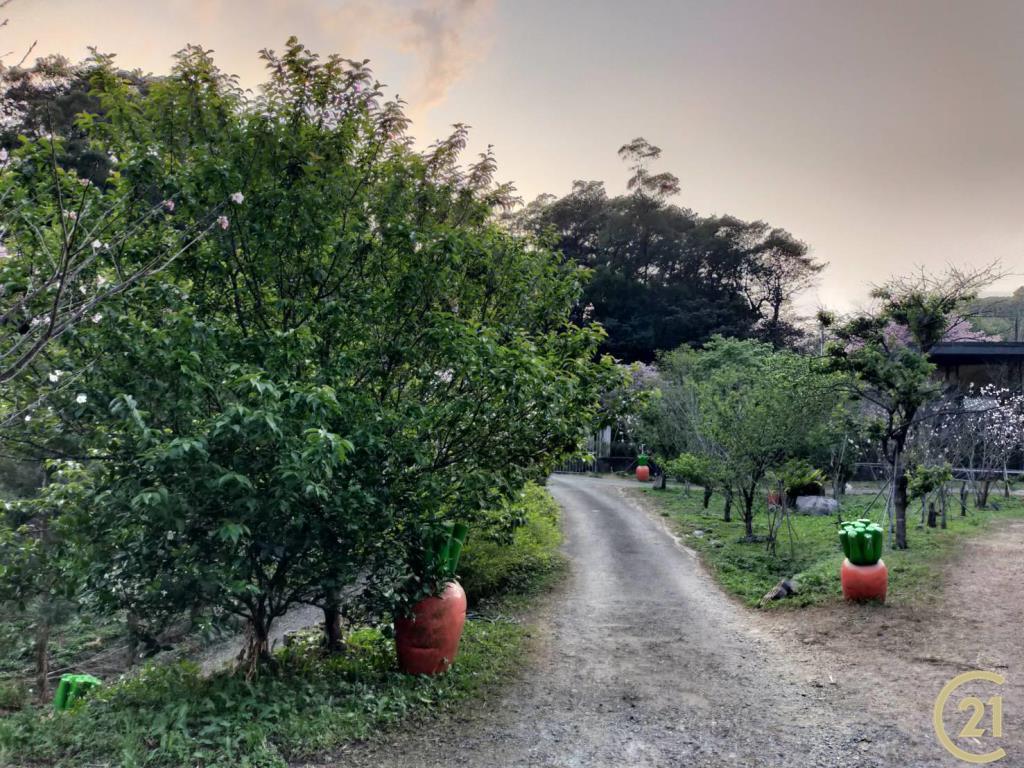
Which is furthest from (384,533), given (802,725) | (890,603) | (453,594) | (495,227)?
(890,603)

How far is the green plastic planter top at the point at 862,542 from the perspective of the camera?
334 inches

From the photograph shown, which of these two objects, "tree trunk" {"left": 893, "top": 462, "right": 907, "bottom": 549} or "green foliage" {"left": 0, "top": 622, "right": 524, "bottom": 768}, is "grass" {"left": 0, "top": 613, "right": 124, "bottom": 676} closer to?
"green foliage" {"left": 0, "top": 622, "right": 524, "bottom": 768}

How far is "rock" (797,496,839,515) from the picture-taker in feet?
61.8

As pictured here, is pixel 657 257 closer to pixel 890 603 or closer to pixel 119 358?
pixel 890 603

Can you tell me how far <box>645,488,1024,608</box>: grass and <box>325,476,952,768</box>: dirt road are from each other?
4.27 feet

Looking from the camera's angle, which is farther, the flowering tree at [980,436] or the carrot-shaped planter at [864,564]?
the flowering tree at [980,436]

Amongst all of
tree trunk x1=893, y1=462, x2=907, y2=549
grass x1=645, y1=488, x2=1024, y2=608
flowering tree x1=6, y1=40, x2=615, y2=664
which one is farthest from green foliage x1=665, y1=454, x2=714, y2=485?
flowering tree x1=6, y1=40, x2=615, y2=664

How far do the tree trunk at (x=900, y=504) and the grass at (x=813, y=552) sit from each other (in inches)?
9.9

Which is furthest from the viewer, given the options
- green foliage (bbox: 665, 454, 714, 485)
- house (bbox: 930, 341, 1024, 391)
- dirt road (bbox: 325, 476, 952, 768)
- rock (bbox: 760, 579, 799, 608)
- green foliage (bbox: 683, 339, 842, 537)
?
house (bbox: 930, 341, 1024, 391)

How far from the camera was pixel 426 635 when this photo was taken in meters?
6.27

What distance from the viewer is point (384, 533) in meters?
5.86

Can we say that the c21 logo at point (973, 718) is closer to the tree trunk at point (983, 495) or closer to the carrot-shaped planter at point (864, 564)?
the carrot-shaped planter at point (864, 564)

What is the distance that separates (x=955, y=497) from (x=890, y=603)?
541 inches

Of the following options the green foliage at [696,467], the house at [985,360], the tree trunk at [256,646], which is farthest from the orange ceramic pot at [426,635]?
the house at [985,360]
